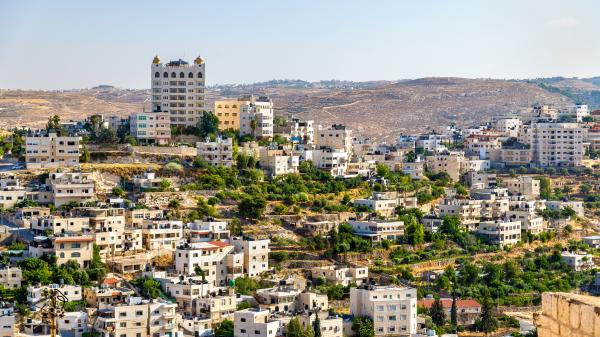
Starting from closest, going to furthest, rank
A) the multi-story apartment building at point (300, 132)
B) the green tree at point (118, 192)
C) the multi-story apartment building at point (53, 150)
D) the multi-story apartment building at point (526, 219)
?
the green tree at point (118, 192), the multi-story apartment building at point (53, 150), the multi-story apartment building at point (526, 219), the multi-story apartment building at point (300, 132)

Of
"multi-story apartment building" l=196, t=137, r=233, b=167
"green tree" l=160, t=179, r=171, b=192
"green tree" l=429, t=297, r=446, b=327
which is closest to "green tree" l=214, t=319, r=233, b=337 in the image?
"green tree" l=429, t=297, r=446, b=327

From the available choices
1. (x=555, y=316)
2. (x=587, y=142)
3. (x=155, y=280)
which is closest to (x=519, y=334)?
(x=155, y=280)

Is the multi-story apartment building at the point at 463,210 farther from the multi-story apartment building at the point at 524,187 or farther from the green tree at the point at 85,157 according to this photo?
the green tree at the point at 85,157

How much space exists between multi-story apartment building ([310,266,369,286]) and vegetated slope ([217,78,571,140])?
44163mm

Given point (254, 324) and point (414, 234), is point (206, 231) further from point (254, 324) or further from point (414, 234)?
point (254, 324)

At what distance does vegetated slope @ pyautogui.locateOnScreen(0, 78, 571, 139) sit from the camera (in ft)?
244

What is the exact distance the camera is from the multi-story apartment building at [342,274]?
28.0m

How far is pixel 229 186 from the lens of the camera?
32.7 m

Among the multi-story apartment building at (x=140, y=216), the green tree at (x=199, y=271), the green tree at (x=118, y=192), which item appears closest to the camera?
the green tree at (x=199, y=271)

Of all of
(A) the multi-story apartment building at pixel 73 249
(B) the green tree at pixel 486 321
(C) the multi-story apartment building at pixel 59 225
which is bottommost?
(B) the green tree at pixel 486 321

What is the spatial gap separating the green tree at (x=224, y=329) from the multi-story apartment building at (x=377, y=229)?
831cm

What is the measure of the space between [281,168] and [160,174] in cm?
405

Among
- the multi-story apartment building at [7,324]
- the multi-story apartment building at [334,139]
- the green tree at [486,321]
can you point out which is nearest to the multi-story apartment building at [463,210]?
the multi-story apartment building at [334,139]

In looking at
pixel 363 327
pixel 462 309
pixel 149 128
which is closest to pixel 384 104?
pixel 149 128
